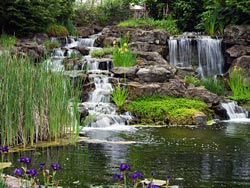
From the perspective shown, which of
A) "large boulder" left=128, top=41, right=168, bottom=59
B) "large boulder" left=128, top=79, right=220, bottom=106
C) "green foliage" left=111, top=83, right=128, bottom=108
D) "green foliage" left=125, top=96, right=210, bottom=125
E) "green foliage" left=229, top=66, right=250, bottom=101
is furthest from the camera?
"large boulder" left=128, top=41, right=168, bottom=59

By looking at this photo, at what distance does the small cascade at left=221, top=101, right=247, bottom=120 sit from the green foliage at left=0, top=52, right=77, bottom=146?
5.94m

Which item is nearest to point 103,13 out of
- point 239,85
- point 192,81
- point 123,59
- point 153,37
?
point 153,37

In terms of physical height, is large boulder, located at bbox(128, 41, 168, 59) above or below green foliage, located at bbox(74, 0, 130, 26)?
below

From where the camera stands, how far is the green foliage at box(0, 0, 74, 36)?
1764 centimetres

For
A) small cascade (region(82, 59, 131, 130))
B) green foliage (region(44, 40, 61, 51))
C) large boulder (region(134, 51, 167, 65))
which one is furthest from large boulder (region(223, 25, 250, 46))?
green foliage (region(44, 40, 61, 51))

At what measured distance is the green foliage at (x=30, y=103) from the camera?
24.1ft

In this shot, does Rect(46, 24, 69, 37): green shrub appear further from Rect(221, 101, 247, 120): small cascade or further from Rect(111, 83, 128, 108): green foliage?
Rect(221, 101, 247, 120): small cascade

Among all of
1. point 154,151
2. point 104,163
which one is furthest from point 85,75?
point 104,163

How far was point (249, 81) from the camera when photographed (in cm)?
1502

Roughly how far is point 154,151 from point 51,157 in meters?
1.65

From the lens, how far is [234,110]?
42.8ft

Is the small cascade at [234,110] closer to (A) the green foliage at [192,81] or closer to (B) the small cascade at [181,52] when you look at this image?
(A) the green foliage at [192,81]

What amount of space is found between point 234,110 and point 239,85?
1.52m

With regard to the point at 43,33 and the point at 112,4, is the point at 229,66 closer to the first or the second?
the point at 43,33
